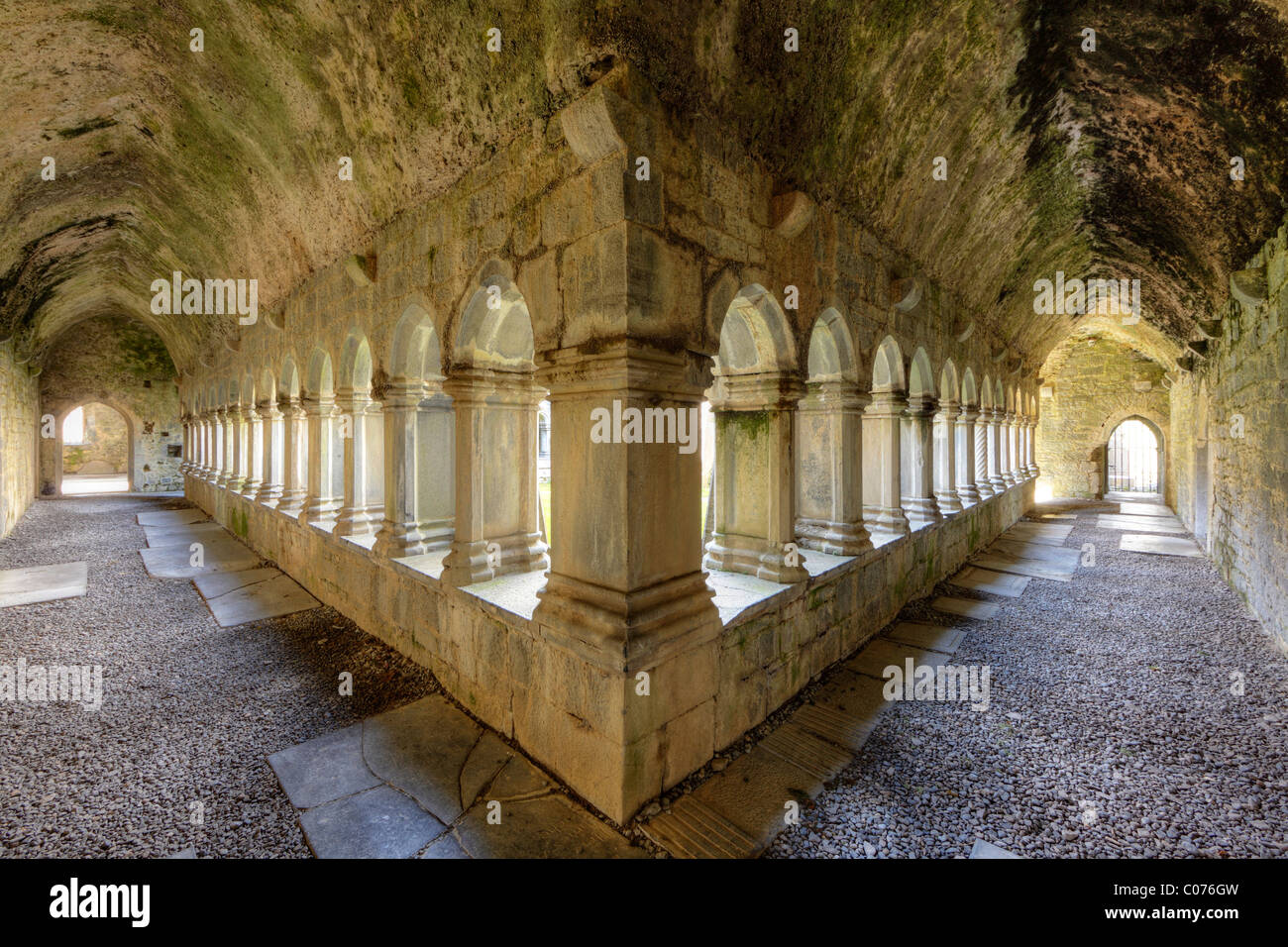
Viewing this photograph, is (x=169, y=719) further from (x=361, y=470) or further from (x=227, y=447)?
(x=227, y=447)

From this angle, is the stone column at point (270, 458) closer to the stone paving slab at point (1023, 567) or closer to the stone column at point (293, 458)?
the stone column at point (293, 458)

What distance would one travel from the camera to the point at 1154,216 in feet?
18.0

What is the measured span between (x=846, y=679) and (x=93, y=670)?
478cm

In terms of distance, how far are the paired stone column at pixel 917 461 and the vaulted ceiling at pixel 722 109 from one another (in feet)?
4.37

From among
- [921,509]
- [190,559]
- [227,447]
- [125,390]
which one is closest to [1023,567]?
[921,509]

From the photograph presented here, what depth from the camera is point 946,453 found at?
6441mm

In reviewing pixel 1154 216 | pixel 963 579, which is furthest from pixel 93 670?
pixel 1154 216

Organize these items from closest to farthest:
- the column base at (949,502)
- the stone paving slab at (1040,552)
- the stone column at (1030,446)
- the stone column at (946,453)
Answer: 1. the column base at (949,502)
2. the stone column at (946,453)
3. the stone paving slab at (1040,552)
4. the stone column at (1030,446)

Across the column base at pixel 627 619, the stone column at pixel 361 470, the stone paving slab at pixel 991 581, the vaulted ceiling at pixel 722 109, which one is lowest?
the stone paving slab at pixel 991 581

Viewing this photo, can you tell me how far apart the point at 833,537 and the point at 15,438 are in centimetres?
1366

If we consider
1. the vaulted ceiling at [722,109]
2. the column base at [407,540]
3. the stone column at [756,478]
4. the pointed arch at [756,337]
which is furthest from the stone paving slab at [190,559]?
the pointed arch at [756,337]

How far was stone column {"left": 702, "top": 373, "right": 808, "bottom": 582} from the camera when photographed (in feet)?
10.4

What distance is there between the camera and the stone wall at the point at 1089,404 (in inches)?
508
